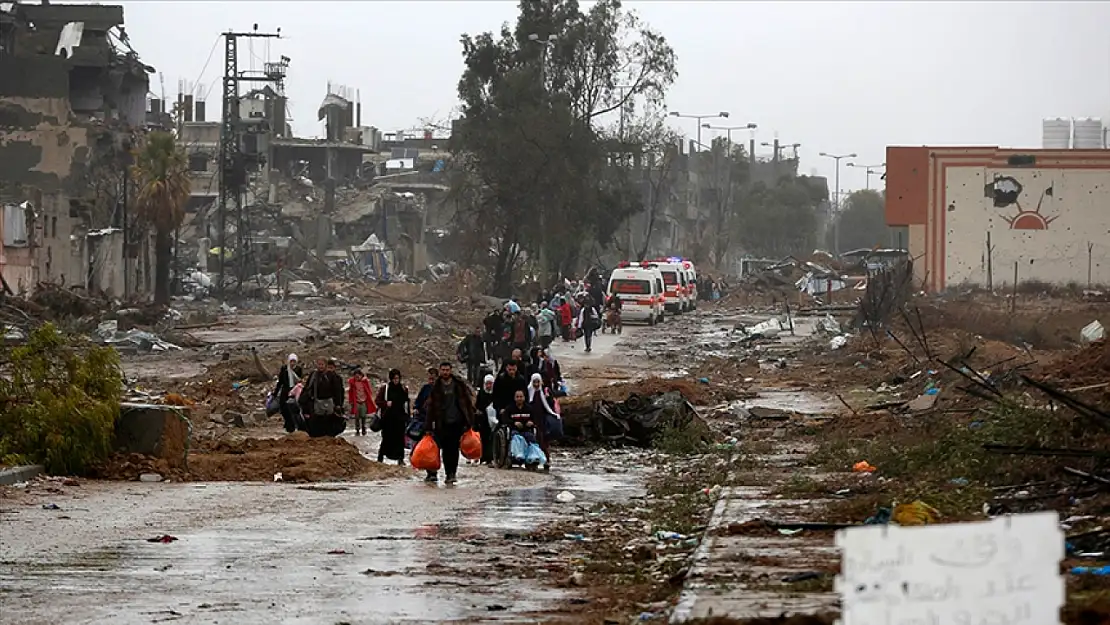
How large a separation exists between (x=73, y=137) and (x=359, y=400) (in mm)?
54770

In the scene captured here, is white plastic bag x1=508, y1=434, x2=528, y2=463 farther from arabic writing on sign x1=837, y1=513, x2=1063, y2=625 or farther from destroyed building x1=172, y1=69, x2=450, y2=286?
destroyed building x1=172, y1=69, x2=450, y2=286

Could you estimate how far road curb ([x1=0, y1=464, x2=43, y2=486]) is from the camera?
16.8 meters

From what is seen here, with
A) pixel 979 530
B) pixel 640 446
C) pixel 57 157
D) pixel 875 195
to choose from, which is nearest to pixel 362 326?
pixel 640 446

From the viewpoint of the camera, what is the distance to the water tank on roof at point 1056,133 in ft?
269

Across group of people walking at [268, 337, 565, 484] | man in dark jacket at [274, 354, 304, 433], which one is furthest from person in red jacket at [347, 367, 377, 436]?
man in dark jacket at [274, 354, 304, 433]

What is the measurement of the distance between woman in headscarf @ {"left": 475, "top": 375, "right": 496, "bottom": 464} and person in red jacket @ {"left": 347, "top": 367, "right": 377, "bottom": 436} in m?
4.36

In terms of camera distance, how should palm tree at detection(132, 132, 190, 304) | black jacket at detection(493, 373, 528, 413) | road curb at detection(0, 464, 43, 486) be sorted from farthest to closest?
palm tree at detection(132, 132, 190, 304) → black jacket at detection(493, 373, 528, 413) → road curb at detection(0, 464, 43, 486)

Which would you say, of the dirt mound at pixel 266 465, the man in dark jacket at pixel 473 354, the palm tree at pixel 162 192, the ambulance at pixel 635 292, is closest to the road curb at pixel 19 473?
the dirt mound at pixel 266 465

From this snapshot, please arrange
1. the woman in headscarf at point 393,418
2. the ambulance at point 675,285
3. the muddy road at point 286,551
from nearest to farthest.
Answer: the muddy road at point 286,551
the woman in headscarf at point 393,418
the ambulance at point 675,285

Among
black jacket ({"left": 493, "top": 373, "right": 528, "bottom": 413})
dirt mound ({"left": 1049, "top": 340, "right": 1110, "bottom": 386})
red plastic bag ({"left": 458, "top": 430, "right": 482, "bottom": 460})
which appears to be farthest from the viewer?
black jacket ({"left": 493, "top": 373, "right": 528, "bottom": 413})

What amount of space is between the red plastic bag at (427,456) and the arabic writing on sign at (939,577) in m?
14.4

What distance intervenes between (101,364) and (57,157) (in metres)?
59.7

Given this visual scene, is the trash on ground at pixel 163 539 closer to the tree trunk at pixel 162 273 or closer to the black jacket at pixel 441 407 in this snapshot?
the black jacket at pixel 441 407

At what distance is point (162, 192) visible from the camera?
6419cm
